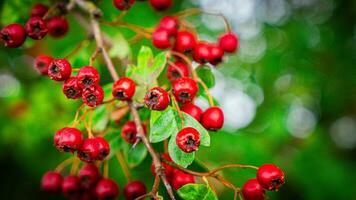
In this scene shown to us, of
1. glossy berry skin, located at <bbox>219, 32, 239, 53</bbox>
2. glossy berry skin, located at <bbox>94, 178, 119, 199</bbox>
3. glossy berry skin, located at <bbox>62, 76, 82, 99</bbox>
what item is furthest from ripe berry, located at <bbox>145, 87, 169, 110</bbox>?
glossy berry skin, located at <bbox>219, 32, 239, 53</bbox>

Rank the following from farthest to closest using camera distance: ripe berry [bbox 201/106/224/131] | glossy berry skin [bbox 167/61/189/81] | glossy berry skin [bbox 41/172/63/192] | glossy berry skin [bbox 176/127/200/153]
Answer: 1. glossy berry skin [bbox 41/172/63/192]
2. glossy berry skin [bbox 167/61/189/81]
3. ripe berry [bbox 201/106/224/131]
4. glossy berry skin [bbox 176/127/200/153]

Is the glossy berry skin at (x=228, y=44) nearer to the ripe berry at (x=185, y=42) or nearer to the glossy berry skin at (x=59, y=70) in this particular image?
the ripe berry at (x=185, y=42)

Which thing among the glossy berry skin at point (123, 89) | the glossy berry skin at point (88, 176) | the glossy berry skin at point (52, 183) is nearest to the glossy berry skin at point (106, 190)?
the glossy berry skin at point (88, 176)

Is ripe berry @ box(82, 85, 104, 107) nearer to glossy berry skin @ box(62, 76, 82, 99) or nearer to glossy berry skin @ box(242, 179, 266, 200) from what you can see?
glossy berry skin @ box(62, 76, 82, 99)

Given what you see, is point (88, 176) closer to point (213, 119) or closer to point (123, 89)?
point (123, 89)

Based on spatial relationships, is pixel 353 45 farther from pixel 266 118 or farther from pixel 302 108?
pixel 266 118

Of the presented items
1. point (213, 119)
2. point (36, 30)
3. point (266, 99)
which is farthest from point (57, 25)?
point (266, 99)
